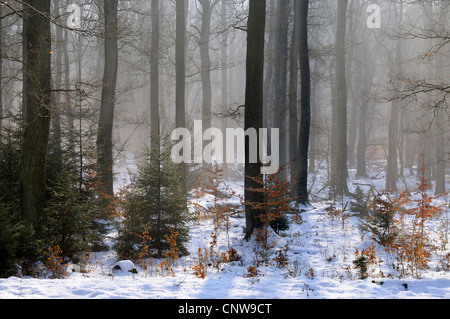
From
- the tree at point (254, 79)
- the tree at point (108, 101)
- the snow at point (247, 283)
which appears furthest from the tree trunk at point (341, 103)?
the tree at point (108, 101)

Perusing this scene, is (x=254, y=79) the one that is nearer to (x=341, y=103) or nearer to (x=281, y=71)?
(x=281, y=71)

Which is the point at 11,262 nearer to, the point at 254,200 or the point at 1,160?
the point at 1,160

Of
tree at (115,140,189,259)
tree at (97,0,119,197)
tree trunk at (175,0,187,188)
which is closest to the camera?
tree at (115,140,189,259)

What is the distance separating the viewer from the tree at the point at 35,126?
6.78m

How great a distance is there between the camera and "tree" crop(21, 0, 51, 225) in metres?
6.78

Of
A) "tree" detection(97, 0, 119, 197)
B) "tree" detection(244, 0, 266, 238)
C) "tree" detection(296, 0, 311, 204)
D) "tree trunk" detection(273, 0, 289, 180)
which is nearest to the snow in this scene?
"tree" detection(244, 0, 266, 238)

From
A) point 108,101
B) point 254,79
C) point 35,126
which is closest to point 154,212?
point 35,126

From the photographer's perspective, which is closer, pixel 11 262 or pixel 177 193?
pixel 11 262

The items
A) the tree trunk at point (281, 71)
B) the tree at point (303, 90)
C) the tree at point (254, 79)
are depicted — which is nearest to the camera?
the tree at point (254, 79)

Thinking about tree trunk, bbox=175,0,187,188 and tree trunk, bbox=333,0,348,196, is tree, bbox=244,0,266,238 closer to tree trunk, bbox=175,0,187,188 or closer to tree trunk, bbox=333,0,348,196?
tree trunk, bbox=175,0,187,188

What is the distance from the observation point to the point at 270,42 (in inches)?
872

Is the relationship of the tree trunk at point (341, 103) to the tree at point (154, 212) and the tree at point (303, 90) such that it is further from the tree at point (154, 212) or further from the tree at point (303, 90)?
the tree at point (154, 212)
